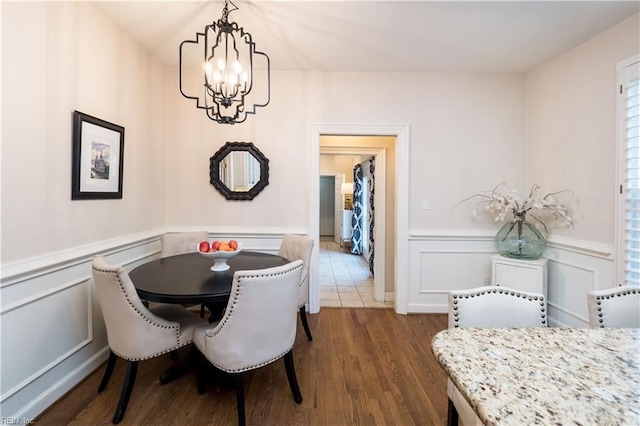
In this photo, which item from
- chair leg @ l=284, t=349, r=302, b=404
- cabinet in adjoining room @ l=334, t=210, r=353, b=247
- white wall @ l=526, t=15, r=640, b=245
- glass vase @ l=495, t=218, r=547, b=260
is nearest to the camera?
chair leg @ l=284, t=349, r=302, b=404

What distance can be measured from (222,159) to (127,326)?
1.94 metres

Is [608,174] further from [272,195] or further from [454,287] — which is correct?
[272,195]

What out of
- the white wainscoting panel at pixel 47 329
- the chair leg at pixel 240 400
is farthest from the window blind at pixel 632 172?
the white wainscoting panel at pixel 47 329

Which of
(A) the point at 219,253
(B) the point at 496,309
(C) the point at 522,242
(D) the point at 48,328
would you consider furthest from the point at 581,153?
(D) the point at 48,328

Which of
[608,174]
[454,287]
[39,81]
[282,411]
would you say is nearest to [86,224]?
A: [39,81]

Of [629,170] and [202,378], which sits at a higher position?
[629,170]

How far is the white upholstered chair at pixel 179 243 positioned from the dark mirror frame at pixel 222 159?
1.74 ft

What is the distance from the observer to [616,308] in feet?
4.24

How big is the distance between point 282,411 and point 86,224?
1.84 m

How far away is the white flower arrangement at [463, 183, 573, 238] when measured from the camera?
278 centimetres

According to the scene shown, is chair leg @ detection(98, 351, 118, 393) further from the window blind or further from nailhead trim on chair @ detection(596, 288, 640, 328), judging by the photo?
the window blind

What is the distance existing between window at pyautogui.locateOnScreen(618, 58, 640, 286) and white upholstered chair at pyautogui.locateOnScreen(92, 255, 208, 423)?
3179mm

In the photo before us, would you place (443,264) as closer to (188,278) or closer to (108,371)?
(188,278)

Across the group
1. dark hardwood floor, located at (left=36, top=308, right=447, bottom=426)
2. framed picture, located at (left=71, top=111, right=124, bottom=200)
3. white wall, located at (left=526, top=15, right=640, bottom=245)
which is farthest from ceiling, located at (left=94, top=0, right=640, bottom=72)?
dark hardwood floor, located at (left=36, top=308, right=447, bottom=426)
